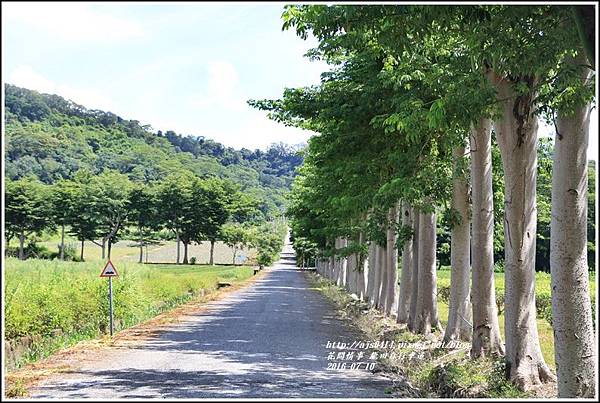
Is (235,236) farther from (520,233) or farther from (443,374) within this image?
(520,233)

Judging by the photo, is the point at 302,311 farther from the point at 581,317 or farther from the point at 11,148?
the point at 11,148

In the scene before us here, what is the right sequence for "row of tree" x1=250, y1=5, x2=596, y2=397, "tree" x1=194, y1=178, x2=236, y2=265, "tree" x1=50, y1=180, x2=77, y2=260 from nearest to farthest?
1. "row of tree" x1=250, y1=5, x2=596, y2=397
2. "tree" x1=50, y1=180, x2=77, y2=260
3. "tree" x1=194, y1=178, x2=236, y2=265

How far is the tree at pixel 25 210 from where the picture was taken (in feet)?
219

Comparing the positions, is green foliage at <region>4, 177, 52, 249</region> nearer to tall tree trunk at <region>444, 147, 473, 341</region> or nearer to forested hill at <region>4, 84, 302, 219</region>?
forested hill at <region>4, 84, 302, 219</region>

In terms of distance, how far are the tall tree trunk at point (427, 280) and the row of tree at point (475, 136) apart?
25 mm

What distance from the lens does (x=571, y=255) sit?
6336mm

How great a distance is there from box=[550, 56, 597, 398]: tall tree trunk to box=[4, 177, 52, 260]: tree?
66842mm

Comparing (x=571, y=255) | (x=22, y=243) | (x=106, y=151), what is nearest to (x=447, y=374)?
(x=571, y=255)

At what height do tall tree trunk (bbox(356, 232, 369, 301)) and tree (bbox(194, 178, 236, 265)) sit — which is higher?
tree (bbox(194, 178, 236, 265))

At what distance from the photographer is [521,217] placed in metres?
8.68

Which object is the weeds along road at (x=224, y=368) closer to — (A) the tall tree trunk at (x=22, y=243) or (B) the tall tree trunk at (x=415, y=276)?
(B) the tall tree trunk at (x=415, y=276)

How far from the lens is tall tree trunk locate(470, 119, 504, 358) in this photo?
998 cm

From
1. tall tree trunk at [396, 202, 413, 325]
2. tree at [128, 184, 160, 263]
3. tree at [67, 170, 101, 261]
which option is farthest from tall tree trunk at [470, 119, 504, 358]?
tree at [128, 184, 160, 263]

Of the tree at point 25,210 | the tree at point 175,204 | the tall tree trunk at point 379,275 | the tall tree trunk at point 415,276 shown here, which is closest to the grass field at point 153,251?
the tree at point 25,210
